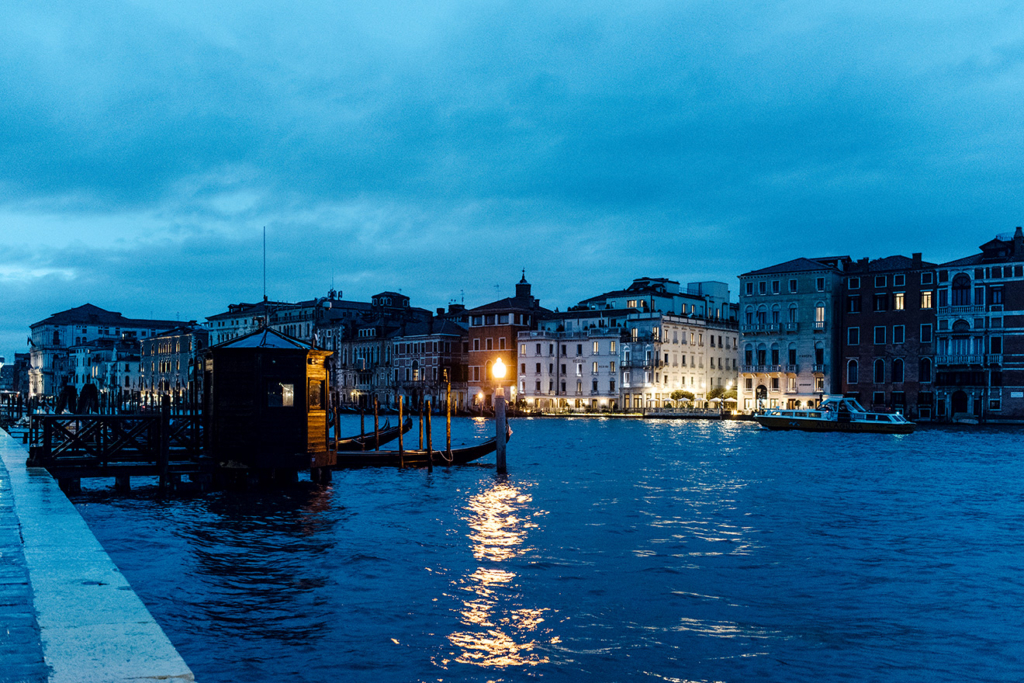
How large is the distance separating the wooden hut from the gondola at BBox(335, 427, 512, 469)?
321 cm

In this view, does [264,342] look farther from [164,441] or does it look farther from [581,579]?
[581,579]

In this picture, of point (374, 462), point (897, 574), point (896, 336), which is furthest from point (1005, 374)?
point (897, 574)

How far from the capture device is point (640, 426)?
72500 millimetres

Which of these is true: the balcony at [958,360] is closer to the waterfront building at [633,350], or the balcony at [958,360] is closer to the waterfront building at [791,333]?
the waterfront building at [791,333]

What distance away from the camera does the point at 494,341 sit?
3922 inches

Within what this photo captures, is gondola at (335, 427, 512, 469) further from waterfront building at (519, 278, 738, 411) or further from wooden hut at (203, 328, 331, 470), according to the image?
waterfront building at (519, 278, 738, 411)

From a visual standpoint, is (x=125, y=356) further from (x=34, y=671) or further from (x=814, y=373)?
(x=34, y=671)

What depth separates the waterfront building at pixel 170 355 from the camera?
128 m

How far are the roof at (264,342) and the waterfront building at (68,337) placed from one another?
136 metres

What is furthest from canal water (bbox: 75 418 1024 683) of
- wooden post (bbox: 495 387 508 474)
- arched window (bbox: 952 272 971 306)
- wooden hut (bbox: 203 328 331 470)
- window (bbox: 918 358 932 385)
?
window (bbox: 918 358 932 385)

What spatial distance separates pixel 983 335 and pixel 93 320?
139m

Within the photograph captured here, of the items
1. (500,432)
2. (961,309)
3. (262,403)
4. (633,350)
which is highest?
(961,309)

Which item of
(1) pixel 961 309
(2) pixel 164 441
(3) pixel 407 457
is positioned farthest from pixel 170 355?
(2) pixel 164 441

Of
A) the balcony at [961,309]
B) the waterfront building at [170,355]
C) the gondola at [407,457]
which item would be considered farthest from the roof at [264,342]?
the waterfront building at [170,355]
